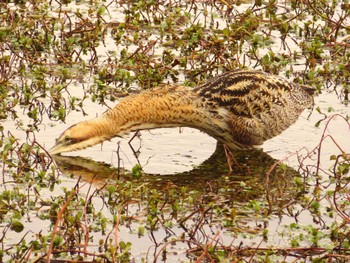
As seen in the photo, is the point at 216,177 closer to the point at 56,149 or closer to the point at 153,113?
the point at 153,113

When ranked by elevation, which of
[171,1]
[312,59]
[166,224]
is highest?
[171,1]

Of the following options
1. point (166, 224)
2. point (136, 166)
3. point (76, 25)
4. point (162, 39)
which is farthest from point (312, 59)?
point (166, 224)

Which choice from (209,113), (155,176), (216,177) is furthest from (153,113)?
(216,177)

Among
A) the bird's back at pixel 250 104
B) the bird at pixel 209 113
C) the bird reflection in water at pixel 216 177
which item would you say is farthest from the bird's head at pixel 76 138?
the bird's back at pixel 250 104

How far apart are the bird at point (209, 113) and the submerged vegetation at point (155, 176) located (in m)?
0.21

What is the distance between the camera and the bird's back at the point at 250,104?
1082 cm

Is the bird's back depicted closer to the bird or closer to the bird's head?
the bird

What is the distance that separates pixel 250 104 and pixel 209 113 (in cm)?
45

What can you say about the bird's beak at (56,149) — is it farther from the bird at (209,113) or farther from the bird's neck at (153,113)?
the bird's neck at (153,113)

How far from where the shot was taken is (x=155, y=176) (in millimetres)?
10203

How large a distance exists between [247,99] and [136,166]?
1.60m

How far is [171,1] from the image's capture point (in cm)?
1502

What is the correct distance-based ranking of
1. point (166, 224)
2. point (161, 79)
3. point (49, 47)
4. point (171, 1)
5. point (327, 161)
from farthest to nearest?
point (171, 1)
point (49, 47)
point (161, 79)
point (327, 161)
point (166, 224)

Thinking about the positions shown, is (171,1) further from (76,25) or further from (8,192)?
(8,192)
